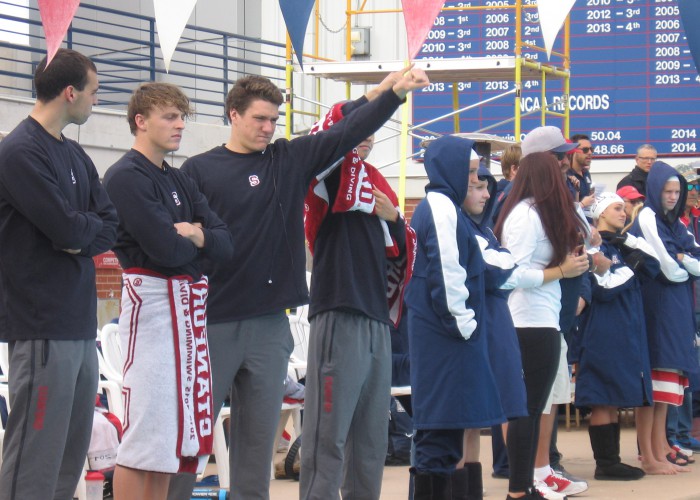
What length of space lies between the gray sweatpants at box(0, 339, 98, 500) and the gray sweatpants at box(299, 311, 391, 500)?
3.75 feet

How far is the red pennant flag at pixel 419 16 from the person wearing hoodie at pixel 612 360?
8.44ft

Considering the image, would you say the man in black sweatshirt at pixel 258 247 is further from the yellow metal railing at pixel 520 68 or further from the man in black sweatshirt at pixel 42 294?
the yellow metal railing at pixel 520 68

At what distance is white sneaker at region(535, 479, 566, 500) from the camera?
21.6 ft

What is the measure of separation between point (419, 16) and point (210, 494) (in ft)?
7.97

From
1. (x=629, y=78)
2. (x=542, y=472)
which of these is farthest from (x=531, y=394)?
(x=629, y=78)

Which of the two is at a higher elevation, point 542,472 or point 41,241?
point 41,241

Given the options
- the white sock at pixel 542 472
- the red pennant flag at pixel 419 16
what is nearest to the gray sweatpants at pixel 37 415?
the red pennant flag at pixel 419 16

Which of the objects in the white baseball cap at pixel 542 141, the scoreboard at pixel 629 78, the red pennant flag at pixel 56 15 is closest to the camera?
the red pennant flag at pixel 56 15

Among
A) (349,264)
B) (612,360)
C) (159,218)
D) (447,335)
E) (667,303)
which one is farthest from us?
(667,303)

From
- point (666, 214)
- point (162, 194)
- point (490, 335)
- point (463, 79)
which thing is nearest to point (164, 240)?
point (162, 194)

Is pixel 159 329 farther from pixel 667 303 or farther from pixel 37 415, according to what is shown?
pixel 667 303

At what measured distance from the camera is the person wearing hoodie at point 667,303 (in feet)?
26.2

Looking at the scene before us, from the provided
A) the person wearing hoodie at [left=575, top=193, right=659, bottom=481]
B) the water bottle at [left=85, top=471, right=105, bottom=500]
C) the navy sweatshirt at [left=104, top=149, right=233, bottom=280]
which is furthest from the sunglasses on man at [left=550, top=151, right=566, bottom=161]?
the water bottle at [left=85, top=471, right=105, bottom=500]

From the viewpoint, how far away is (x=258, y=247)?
4.84 m
